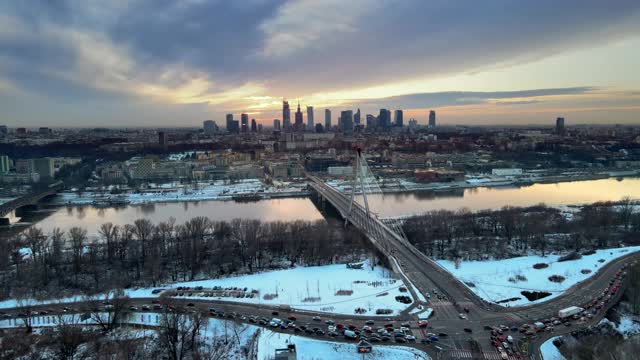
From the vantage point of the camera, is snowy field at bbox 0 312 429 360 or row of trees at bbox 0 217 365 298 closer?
snowy field at bbox 0 312 429 360

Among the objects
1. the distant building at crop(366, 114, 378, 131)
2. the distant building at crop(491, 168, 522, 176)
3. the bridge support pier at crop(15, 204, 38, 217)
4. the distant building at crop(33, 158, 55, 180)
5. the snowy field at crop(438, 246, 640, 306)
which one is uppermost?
the distant building at crop(366, 114, 378, 131)

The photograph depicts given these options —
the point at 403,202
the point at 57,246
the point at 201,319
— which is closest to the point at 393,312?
the point at 201,319

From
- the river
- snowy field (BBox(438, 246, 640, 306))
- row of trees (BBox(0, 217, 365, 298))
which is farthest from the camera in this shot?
the river

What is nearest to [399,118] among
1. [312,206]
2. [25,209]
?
[312,206]

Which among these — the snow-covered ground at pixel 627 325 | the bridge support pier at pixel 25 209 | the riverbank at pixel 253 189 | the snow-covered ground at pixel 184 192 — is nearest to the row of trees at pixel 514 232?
the snow-covered ground at pixel 627 325

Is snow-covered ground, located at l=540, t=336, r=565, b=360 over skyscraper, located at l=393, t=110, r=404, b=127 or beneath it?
beneath

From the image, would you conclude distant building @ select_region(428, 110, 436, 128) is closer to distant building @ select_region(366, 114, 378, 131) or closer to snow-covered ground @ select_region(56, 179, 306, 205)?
distant building @ select_region(366, 114, 378, 131)

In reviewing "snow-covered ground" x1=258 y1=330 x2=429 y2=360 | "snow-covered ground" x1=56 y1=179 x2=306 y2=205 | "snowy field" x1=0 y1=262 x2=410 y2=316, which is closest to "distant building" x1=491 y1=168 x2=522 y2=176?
"snow-covered ground" x1=56 y1=179 x2=306 y2=205
